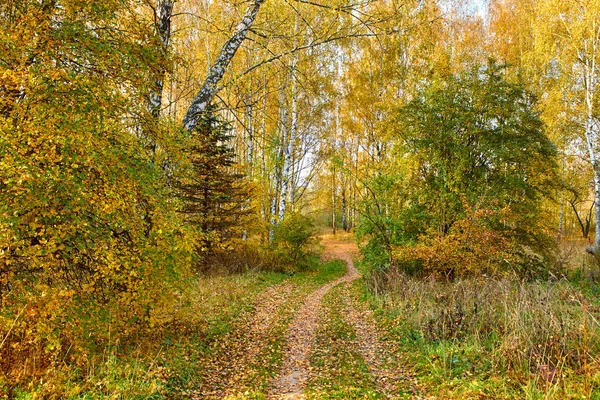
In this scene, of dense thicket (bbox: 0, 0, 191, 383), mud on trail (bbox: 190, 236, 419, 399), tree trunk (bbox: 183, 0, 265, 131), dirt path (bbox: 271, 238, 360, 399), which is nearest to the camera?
dense thicket (bbox: 0, 0, 191, 383)

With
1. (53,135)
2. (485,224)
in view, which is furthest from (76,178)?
(485,224)

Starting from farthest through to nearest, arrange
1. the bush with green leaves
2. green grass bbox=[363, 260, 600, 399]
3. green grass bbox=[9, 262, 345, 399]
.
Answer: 1. the bush with green leaves
2. green grass bbox=[363, 260, 600, 399]
3. green grass bbox=[9, 262, 345, 399]

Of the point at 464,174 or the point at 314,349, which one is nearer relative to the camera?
the point at 314,349

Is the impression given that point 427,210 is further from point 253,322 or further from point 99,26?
point 99,26

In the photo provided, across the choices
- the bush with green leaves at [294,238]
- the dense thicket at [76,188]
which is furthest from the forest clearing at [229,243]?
the bush with green leaves at [294,238]

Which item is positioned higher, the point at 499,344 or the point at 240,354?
the point at 499,344

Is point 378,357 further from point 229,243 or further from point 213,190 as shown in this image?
point 213,190

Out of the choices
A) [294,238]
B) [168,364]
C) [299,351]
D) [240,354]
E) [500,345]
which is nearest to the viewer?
[168,364]

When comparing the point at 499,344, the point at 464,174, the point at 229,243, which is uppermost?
the point at 464,174

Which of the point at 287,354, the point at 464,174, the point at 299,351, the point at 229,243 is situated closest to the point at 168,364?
the point at 287,354

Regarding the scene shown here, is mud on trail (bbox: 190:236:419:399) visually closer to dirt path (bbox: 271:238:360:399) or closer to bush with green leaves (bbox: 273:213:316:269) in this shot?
dirt path (bbox: 271:238:360:399)

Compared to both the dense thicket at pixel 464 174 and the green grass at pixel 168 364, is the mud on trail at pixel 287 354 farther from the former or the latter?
the dense thicket at pixel 464 174

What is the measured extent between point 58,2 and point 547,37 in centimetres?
1757

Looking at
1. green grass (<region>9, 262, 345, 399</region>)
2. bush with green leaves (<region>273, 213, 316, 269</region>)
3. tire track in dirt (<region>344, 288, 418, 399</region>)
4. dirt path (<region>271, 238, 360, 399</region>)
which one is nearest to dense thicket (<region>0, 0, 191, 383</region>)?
green grass (<region>9, 262, 345, 399</region>)
